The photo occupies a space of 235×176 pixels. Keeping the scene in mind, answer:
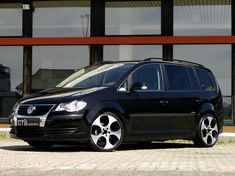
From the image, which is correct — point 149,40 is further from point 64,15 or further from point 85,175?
point 85,175

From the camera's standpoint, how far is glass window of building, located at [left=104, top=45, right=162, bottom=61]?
1758cm

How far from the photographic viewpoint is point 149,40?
17.3 m

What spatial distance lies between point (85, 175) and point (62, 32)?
1143 centimetres

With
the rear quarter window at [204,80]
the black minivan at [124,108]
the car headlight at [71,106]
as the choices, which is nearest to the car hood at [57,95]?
the black minivan at [124,108]

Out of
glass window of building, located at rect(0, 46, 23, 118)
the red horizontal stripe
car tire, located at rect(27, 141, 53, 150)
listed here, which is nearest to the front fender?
car tire, located at rect(27, 141, 53, 150)

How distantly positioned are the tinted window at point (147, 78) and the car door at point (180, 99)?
0.75 ft

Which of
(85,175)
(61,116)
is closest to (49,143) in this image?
(61,116)

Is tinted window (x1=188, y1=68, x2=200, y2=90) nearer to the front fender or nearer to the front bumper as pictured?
the front fender

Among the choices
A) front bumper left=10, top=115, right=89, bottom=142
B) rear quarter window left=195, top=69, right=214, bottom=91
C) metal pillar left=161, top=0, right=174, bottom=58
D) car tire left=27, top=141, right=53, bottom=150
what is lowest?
car tire left=27, top=141, right=53, bottom=150

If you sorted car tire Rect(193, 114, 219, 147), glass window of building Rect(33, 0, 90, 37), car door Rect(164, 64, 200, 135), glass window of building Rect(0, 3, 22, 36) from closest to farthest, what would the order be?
car door Rect(164, 64, 200, 135), car tire Rect(193, 114, 219, 147), glass window of building Rect(33, 0, 90, 37), glass window of building Rect(0, 3, 22, 36)

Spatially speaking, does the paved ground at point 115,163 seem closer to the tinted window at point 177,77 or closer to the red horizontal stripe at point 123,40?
the tinted window at point 177,77

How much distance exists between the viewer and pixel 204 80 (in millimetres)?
12594

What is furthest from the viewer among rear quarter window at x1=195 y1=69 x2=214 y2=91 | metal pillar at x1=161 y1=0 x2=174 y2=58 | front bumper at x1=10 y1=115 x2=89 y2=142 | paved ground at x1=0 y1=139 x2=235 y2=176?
metal pillar at x1=161 y1=0 x2=174 y2=58

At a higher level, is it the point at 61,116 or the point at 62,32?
the point at 62,32
